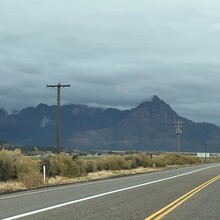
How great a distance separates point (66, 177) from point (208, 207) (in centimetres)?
2166

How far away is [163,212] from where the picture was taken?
14.6m

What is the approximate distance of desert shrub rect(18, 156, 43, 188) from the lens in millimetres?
27953

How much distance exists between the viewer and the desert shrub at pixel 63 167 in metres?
36.6

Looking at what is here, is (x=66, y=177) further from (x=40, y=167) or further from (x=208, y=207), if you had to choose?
(x=208, y=207)

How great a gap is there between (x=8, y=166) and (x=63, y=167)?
7.89m

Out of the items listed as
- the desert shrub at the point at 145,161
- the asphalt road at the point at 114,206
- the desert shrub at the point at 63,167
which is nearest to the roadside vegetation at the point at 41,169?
the desert shrub at the point at 63,167

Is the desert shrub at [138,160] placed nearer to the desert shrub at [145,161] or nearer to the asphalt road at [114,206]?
the desert shrub at [145,161]

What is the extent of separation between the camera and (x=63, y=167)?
37.6 metres

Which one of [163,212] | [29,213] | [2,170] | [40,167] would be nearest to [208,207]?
[163,212]

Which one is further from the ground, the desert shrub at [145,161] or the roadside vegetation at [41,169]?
the roadside vegetation at [41,169]

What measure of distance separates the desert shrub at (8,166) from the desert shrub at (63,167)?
510 cm

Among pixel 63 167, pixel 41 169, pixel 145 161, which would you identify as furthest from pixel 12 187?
pixel 145 161

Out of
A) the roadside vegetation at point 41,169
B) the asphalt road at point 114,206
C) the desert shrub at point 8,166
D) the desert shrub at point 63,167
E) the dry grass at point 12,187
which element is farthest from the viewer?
the desert shrub at point 63,167

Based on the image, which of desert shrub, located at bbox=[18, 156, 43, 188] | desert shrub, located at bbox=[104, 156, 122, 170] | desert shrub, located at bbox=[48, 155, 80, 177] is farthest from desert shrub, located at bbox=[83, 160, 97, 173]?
desert shrub, located at bbox=[18, 156, 43, 188]
